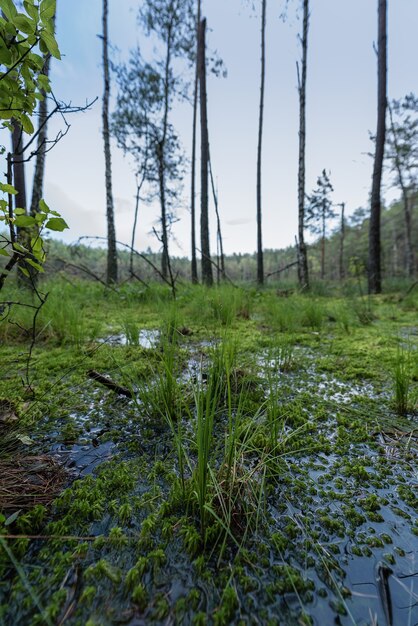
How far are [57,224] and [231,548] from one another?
1.09 metres

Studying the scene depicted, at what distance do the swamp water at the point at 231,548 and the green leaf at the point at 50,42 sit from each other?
1360 mm

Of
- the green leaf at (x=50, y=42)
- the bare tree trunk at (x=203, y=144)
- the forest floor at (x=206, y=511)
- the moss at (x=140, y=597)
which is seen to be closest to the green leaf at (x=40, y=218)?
the green leaf at (x=50, y=42)

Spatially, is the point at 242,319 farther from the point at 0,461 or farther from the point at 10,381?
the point at 0,461

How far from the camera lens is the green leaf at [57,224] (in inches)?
37.1

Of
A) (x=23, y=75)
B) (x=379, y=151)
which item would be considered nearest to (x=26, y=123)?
(x=23, y=75)

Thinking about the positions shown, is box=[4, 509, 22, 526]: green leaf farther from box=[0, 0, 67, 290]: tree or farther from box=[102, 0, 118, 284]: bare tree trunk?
box=[102, 0, 118, 284]: bare tree trunk

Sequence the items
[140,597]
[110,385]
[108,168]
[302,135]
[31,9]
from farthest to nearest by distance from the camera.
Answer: [108,168], [302,135], [110,385], [31,9], [140,597]

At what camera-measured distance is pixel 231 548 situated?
725 mm

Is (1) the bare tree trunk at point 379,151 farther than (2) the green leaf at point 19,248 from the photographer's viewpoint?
Yes

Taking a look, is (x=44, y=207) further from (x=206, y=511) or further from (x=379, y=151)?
(x=379, y=151)

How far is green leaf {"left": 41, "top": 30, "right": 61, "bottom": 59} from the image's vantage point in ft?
2.89

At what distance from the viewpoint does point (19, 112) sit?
1.02m

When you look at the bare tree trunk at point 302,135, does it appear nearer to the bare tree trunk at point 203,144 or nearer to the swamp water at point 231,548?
the bare tree trunk at point 203,144

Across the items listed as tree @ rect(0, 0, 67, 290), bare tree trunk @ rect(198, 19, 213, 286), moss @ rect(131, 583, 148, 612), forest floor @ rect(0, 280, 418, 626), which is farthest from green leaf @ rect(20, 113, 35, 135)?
bare tree trunk @ rect(198, 19, 213, 286)
